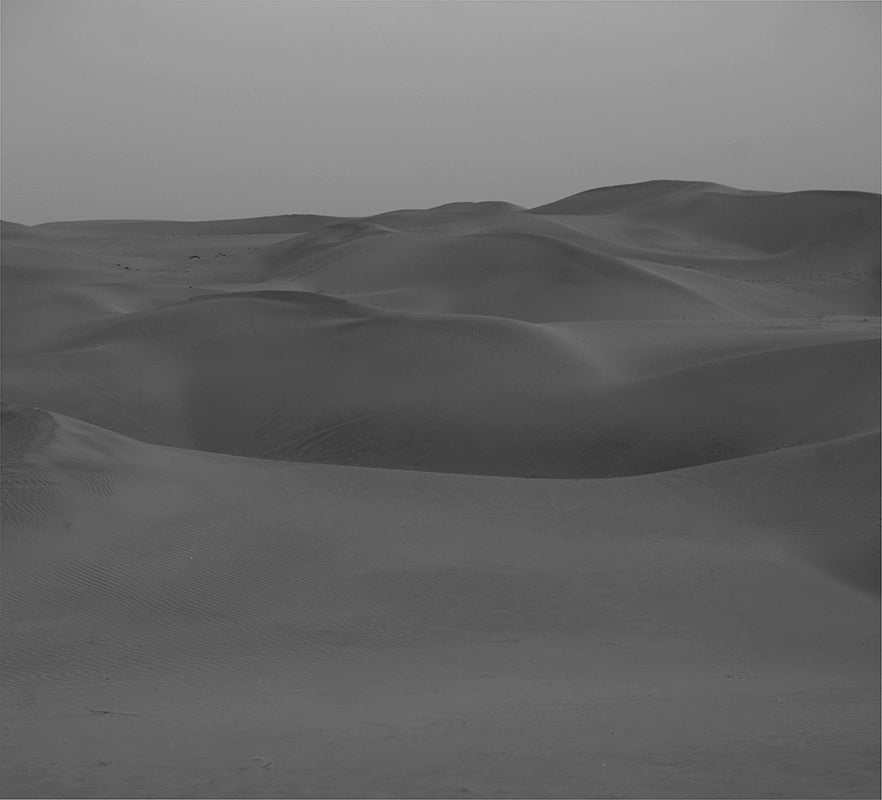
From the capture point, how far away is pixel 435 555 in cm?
922

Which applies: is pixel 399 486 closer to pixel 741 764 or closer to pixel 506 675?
pixel 506 675

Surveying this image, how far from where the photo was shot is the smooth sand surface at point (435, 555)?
538 centimetres

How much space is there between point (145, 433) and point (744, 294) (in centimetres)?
1583

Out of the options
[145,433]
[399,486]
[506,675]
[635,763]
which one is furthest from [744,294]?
[635,763]

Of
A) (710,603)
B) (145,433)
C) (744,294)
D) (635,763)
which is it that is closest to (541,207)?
(744,294)

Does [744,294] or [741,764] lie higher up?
[744,294]

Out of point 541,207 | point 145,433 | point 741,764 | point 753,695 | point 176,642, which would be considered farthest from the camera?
point 541,207

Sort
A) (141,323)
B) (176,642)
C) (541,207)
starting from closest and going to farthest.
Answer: (176,642) → (141,323) → (541,207)

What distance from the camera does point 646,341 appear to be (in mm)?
17844

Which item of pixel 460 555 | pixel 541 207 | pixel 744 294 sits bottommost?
pixel 460 555

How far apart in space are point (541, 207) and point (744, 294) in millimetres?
17579

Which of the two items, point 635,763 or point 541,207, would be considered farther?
point 541,207

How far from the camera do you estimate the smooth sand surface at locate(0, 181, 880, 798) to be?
17.6 ft

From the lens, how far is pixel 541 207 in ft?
144
